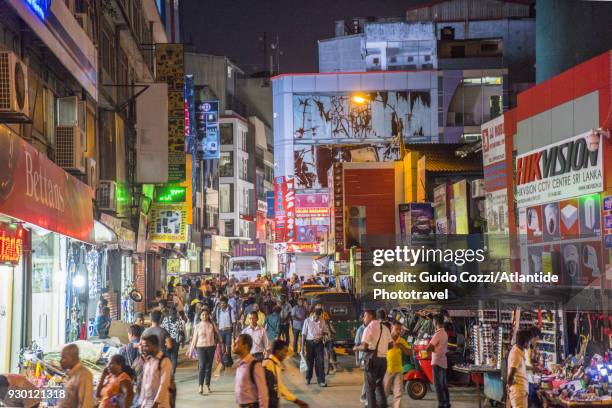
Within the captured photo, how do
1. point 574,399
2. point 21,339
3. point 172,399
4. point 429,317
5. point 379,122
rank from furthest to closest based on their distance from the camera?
point 379,122
point 429,317
point 21,339
point 574,399
point 172,399

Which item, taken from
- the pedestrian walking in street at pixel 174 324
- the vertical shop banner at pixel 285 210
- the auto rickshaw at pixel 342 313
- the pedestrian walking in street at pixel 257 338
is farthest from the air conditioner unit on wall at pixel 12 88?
the vertical shop banner at pixel 285 210

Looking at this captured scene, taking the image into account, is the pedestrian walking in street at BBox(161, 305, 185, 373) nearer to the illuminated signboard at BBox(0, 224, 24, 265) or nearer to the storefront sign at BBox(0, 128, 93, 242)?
the storefront sign at BBox(0, 128, 93, 242)

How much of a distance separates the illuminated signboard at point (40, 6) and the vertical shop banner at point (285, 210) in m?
51.6

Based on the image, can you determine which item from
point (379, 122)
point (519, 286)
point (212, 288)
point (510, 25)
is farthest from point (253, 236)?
point (519, 286)

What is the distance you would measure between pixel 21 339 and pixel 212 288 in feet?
79.1

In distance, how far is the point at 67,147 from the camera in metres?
20.1

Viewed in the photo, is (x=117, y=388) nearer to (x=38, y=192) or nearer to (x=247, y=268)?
(x=38, y=192)

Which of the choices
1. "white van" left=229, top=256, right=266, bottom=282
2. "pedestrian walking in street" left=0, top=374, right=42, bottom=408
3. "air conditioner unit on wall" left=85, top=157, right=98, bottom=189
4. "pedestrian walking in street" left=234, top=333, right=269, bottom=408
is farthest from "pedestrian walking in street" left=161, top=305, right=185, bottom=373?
"white van" left=229, top=256, right=266, bottom=282

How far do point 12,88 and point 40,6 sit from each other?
3.32 meters

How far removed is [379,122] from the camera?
2918 inches

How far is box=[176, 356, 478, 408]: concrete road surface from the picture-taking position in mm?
17594

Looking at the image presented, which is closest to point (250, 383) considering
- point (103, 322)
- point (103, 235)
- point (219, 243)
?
point (103, 322)

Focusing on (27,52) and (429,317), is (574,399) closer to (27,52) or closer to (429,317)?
(429,317)

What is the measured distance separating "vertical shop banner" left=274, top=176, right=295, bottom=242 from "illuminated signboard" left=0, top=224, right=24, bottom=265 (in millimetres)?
52936
